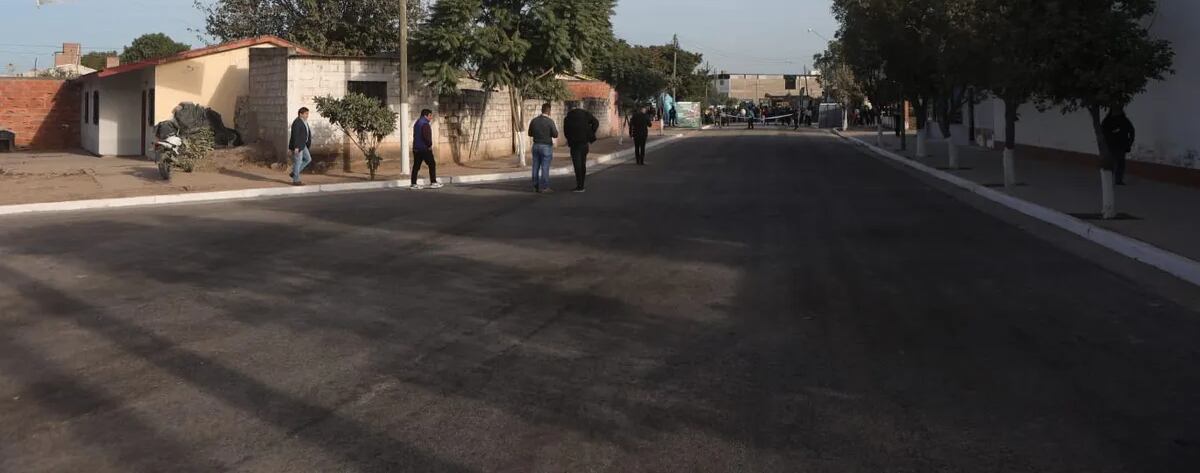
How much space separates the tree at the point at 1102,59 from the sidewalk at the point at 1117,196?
78cm

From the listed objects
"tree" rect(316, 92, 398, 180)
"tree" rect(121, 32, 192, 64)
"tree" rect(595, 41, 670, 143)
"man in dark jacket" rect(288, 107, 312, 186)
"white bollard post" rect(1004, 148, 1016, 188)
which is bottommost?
"white bollard post" rect(1004, 148, 1016, 188)

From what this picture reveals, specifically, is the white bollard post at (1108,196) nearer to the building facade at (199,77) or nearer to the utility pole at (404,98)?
the utility pole at (404,98)

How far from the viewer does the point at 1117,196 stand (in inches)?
615

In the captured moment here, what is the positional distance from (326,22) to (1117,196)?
27224mm

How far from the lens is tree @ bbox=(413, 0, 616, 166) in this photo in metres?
22.7

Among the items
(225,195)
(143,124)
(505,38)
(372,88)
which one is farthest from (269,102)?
(143,124)

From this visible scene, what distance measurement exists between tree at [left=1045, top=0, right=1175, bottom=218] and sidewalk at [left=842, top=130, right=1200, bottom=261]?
78 cm

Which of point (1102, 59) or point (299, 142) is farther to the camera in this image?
point (299, 142)

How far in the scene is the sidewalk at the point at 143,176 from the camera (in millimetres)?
Answer: 17828

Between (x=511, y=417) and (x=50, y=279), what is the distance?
6.03 metres

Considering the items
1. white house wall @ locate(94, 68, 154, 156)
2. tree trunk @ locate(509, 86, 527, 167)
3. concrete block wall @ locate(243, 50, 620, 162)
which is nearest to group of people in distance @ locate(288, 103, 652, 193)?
concrete block wall @ locate(243, 50, 620, 162)

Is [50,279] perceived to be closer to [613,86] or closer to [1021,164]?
[1021,164]

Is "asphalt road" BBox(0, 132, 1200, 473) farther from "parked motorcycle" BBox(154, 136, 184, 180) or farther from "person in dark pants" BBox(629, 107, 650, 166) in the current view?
"person in dark pants" BBox(629, 107, 650, 166)

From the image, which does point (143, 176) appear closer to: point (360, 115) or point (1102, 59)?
point (360, 115)
